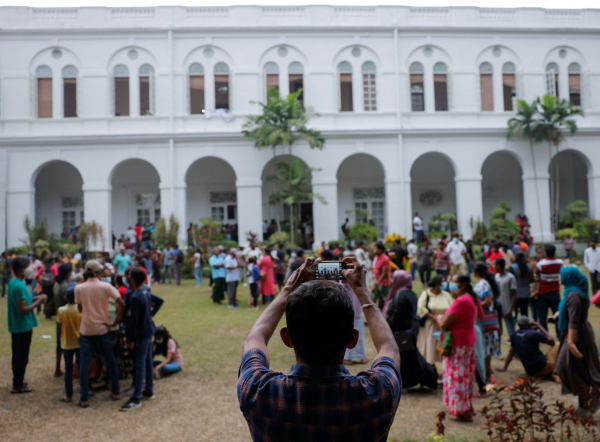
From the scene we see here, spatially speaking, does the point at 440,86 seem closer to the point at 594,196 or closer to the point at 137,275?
the point at 594,196

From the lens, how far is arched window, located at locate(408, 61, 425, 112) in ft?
79.3

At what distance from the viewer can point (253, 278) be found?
12547 mm

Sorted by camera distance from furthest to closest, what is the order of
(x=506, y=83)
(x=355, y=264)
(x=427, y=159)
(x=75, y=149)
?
(x=427, y=159), (x=506, y=83), (x=75, y=149), (x=355, y=264)

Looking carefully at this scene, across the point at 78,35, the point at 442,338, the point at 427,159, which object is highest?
the point at 78,35

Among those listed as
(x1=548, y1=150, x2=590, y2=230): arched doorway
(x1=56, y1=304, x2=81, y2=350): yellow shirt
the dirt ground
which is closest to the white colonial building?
(x1=548, y1=150, x2=590, y2=230): arched doorway

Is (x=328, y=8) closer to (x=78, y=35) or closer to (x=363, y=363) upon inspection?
(x=78, y=35)

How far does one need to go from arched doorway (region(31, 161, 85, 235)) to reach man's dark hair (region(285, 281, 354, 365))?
26.2 meters

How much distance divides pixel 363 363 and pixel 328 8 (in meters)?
20.0

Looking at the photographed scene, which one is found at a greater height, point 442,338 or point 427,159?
point 427,159

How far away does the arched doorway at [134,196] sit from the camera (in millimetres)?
25688

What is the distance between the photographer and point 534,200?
24.0 m

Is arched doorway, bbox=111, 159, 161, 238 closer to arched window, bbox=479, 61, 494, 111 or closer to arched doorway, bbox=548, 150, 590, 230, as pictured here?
arched window, bbox=479, 61, 494, 111

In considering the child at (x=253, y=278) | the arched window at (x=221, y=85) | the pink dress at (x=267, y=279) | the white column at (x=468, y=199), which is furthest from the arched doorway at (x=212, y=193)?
the pink dress at (x=267, y=279)

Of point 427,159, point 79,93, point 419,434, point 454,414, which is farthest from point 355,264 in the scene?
point 427,159
